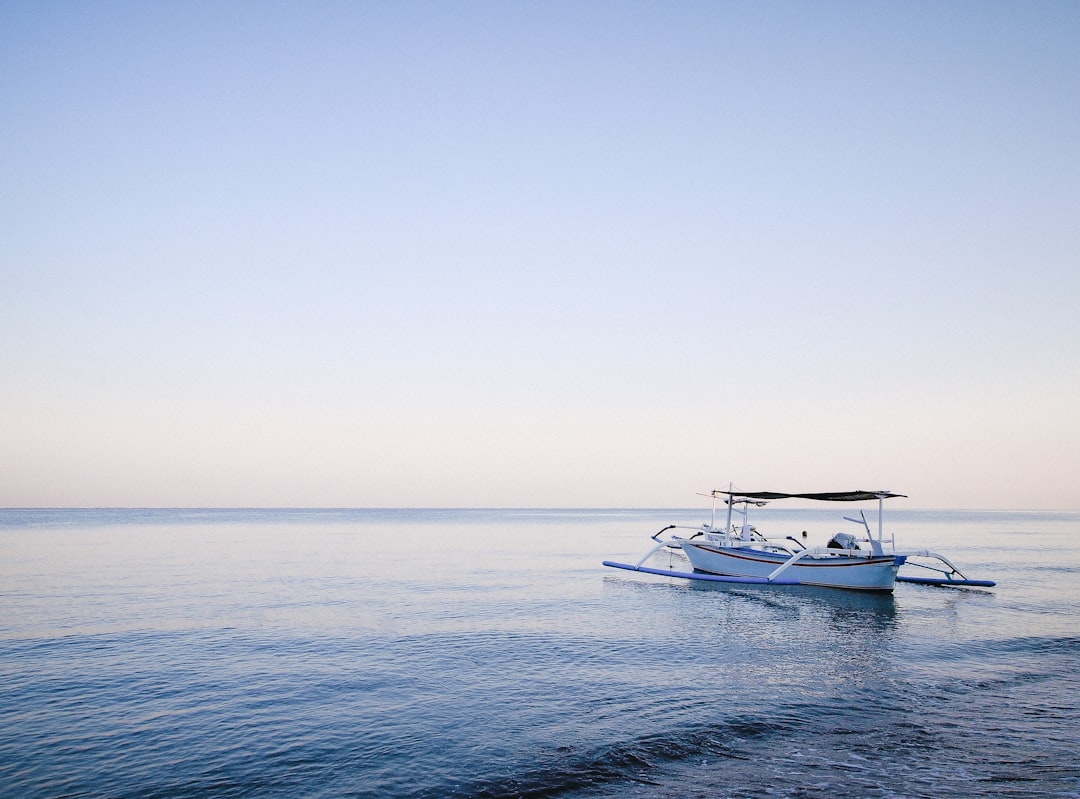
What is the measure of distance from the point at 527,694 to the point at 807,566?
31176 mm

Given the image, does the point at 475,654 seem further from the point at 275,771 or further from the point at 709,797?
the point at 709,797

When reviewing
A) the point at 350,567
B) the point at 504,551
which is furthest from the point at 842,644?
the point at 504,551

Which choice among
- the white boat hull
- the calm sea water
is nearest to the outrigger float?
the white boat hull

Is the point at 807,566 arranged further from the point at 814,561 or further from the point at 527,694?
the point at 527,694

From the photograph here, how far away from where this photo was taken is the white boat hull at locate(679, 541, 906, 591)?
39.6m

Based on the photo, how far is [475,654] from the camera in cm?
2245

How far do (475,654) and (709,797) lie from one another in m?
12.6

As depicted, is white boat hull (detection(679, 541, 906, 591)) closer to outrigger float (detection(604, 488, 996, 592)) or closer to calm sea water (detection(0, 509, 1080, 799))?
outrigger float (detection(604, 488, 996, 592))

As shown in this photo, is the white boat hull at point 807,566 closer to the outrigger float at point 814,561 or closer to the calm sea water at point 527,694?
the outrigger float at point 814,561

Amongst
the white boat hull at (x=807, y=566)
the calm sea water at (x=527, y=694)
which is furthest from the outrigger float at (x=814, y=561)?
the calm sea water at (x=527, y=694)

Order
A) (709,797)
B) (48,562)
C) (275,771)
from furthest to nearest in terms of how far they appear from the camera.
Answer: (48,562), (275,771), (709,797)

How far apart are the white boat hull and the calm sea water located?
7.40 ft

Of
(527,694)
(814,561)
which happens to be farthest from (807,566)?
(527,694)

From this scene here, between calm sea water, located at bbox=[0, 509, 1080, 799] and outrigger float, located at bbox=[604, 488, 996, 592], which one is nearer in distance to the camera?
calm sea water, located at bbox=[0, 509, 1080, 799]
